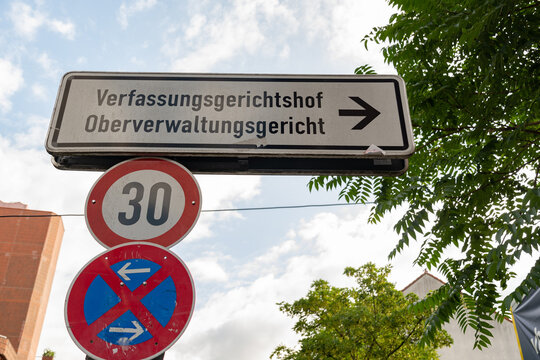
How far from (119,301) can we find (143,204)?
439 mm

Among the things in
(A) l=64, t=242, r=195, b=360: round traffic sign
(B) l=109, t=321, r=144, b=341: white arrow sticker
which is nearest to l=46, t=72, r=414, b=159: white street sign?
(A) l=64, t=242, r=195, b=360: round traffic sign

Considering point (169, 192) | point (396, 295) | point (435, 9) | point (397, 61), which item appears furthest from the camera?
point (396, 295)

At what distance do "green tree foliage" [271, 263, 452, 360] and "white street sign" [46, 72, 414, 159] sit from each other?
9562 millimetres

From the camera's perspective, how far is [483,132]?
10.9 feet

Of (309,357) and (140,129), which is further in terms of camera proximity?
(309,357)

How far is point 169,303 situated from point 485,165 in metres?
3.02

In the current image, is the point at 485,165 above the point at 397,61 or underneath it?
underneath

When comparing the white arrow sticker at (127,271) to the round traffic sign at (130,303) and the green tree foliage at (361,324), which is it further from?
the green tree foliage at (361,324)

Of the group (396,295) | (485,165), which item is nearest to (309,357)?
(396,295)

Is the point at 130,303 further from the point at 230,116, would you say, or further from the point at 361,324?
the point at 361,324

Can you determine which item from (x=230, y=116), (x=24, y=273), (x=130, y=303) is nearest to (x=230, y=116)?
(x=230, y=116)

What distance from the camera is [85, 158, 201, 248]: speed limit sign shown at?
65.4 inches

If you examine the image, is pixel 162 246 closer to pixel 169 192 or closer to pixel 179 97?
pixel 169 192

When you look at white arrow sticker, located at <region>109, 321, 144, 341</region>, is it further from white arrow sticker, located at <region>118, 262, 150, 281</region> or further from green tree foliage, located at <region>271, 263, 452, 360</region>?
green tree foliage, located at <region>271, 263, 452, 360</region>
